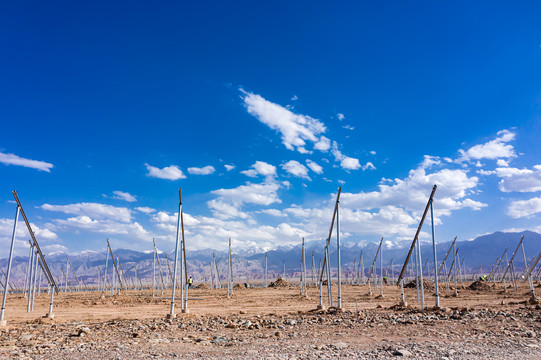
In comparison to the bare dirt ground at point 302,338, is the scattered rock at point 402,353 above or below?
above

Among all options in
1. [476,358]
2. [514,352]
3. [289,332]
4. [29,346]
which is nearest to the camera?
[476,358]

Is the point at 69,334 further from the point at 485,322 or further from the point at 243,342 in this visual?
the point at 485,322

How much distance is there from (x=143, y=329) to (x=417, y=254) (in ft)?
45.2

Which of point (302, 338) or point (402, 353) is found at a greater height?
point (402, 353)

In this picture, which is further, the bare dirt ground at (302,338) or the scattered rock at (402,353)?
the bare dirt ground at (302,338)

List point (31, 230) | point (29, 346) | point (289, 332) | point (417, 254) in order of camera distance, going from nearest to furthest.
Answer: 1. point (29, 346)
2. point (289, 332)
3. point (31, 230)
4. point (417, 254)

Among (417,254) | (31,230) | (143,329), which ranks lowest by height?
(143,329)

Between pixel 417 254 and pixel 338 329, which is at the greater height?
pixel 417 254

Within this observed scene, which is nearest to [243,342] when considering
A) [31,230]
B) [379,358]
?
[379,358]

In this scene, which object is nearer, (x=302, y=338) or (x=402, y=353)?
(x=402, y=353)

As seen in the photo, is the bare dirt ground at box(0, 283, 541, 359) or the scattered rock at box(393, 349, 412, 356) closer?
the scattered rock at box(393, 349, 412, 356)

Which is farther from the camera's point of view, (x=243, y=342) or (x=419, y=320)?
(x=419, y=320)

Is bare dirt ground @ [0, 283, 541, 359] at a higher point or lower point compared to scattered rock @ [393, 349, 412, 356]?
lower

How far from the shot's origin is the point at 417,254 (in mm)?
20031
